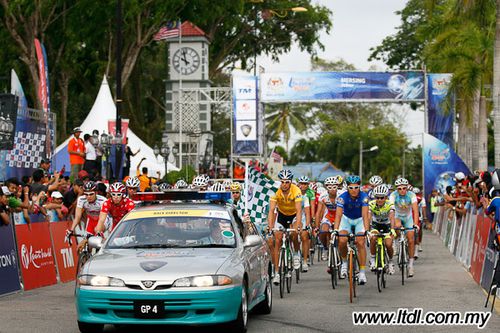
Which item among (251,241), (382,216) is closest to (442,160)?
(382,216)

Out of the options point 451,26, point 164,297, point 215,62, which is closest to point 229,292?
point 164,297

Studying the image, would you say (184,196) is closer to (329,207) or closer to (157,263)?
(157,263)

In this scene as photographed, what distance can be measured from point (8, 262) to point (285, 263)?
13.9 ft

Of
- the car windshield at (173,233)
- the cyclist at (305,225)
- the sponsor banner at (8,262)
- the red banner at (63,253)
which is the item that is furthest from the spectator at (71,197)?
the car windshield at (173,233)

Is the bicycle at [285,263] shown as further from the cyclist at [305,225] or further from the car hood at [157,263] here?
the car hood at [157,263]

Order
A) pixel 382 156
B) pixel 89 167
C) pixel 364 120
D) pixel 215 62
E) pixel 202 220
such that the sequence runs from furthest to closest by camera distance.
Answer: pixel 364 120 → pixel 382 156 → pixel 215 62 → pixel 89 167 → pixel 202 220

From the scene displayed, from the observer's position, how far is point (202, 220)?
12328 mm

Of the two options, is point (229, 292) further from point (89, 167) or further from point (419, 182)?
point (419, 182)

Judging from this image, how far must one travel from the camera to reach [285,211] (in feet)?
58.8

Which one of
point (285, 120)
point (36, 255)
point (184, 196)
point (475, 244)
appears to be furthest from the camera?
point (285, 120)

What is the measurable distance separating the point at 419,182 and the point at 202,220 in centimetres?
12198

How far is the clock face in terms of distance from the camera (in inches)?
2344

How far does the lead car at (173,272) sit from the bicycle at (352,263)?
276 centimetres

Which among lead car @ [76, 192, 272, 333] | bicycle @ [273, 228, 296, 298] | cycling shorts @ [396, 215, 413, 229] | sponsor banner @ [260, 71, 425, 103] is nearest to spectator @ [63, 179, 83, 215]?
bicycle @ [273, 228, 296, 298]
